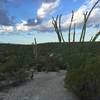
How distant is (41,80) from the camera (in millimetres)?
12758

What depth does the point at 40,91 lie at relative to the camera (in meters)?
11.1

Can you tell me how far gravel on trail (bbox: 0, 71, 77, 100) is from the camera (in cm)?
1066

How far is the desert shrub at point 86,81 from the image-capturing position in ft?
33.5

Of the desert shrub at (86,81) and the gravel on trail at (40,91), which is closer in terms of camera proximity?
the desert shrub at (86,81)

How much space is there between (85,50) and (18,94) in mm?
3730

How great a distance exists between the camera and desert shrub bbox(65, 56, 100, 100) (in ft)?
33.5

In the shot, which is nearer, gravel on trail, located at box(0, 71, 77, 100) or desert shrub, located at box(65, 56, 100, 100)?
desert shrub, located at box(65, 56, 100, 100)

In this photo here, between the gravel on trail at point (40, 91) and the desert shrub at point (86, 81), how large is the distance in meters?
0.33

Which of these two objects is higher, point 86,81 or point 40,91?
point 86,81

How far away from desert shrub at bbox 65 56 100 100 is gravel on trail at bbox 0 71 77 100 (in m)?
0.33

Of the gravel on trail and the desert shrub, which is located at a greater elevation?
the desert shrub

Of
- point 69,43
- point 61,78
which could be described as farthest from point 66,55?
point 61,78

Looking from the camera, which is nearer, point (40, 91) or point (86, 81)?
point (86, 81)

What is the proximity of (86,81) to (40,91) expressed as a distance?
5.29 feet
